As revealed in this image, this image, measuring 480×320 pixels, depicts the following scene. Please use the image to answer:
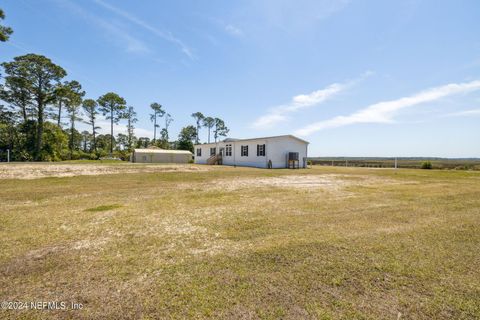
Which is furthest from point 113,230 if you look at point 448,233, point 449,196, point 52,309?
point 449,196

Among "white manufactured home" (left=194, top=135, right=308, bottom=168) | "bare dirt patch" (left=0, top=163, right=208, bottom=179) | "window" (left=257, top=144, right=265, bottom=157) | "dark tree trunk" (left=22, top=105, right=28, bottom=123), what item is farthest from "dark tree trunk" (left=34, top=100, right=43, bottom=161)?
"window" (left=257, top=144, right=265, bottom=157)

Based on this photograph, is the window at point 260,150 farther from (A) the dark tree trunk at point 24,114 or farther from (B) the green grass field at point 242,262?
(A) the dark tree trunk at point 24,114

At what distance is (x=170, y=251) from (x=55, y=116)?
4437cm

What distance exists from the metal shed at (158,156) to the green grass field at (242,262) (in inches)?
1256

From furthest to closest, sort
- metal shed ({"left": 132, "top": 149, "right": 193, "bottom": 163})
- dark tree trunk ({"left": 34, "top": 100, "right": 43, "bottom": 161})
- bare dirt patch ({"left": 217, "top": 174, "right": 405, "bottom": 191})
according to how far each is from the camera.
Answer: metal shed ({"left": 132, "top": 149, "right": 193, "bottom": 163}) → dark tree trunk ({"left": 34, "top": 100, "right": 43, "bottom": 161}) → bare dirt patch ({"left": 217, "top": 174, "right": 405, "bottom": 191})

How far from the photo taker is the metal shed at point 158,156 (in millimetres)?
35503

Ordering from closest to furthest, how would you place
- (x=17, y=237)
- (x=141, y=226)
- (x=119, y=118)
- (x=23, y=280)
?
1. (x=23, y=280)
2. (x=17, y=237)
3. (x=141, y=226)
4. (x=119, y=118)

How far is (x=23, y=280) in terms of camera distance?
2439mm

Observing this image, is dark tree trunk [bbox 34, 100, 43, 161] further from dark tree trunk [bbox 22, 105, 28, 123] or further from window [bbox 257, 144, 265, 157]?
window [bbox 257, 144, 265, 157]

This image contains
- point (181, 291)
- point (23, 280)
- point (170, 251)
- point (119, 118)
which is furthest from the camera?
point (119, 118)

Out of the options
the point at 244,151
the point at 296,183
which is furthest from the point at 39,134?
the point at 296,183

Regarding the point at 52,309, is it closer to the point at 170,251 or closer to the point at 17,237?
the point at 170,251

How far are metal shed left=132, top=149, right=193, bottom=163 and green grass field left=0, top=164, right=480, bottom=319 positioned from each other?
105 ft

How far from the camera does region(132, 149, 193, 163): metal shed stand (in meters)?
35.5
